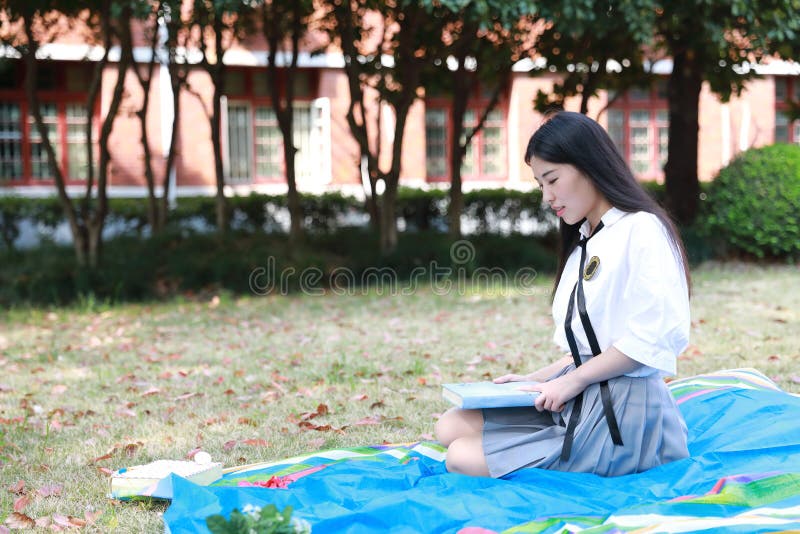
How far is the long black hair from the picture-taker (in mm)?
3008

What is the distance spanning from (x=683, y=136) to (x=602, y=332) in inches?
388

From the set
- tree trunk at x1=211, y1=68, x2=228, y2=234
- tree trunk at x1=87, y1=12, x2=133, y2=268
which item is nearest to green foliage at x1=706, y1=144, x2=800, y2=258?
tree trunk at x1=211, y1=68, x2=228, y2=234

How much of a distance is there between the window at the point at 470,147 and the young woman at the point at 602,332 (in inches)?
681

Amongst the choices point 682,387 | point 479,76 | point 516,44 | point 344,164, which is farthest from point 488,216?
point 682,387

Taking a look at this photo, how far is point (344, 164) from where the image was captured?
768 inches

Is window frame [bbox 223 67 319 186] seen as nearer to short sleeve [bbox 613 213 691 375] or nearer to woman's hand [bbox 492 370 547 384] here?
woman's hand [bbox 492 370 547 384]

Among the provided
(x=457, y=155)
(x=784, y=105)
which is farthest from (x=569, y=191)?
(x=784, y=105)

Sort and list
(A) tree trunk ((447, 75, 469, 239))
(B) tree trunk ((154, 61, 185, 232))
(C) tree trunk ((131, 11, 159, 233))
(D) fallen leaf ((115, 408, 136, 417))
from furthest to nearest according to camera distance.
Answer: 1. (A) tree trunk ((447, 75, 469, 239))
2. (C) tree trunk ((131, 11, 159, 233))
3. (B) tree trunk ((154, 61, 185, 232))
4. (D) fallen leaf ((115, 408, 136, 417))

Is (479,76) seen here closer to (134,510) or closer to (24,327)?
(24,327)

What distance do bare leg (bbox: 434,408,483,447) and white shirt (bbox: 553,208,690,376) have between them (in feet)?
1.78

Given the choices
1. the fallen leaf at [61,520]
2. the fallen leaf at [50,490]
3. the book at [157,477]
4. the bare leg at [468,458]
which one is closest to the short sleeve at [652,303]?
the bare leg at [468,458]

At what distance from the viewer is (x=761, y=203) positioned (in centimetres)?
1149

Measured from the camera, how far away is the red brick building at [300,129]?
1770 centimetres

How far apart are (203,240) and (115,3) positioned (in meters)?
3.63
